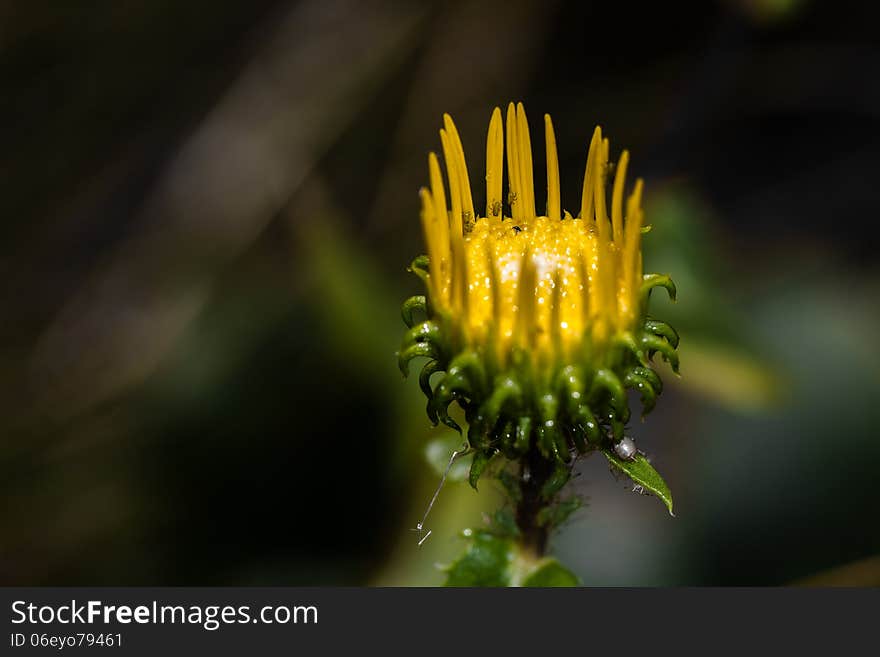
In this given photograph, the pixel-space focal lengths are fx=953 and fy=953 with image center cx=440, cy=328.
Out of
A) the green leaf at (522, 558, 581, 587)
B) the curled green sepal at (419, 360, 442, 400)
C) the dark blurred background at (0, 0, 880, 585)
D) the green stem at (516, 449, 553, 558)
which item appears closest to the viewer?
the curled green sepal at (419, 360, 442, 400)

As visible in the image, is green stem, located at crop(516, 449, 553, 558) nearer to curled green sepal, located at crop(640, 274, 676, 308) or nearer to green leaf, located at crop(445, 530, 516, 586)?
green leaf, located at crop(445, 530, 516, 586)

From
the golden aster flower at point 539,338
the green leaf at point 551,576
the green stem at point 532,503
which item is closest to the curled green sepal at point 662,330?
the golden aster flower at point 539,338

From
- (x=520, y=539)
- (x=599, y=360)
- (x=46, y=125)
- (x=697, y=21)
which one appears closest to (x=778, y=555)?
(x=520, y=539)

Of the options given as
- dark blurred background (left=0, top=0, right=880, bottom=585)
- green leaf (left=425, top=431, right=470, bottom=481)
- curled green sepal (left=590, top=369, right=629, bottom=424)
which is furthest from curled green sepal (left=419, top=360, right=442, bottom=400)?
dark blurred background (left=0, top=0, right=880, bottom=585)

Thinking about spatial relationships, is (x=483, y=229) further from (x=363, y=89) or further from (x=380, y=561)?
(x=363, y=89)

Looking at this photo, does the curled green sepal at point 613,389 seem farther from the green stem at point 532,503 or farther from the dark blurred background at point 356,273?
the dark blurred background at point 356,273

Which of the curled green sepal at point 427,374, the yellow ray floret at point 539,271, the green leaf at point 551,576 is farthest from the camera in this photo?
the green leaf at point 551,576

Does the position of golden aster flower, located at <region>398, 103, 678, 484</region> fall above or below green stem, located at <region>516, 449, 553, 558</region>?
above

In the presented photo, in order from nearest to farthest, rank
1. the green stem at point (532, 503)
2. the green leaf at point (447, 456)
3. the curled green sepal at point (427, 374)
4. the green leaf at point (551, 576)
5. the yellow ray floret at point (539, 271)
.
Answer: the yellow ray floret at point (539, 271) → the curled green sepal at point (427, 374) → the green stem at point (532, 503) → the green leaf at point (551, 576) → the green leaf at point (447, 456)
